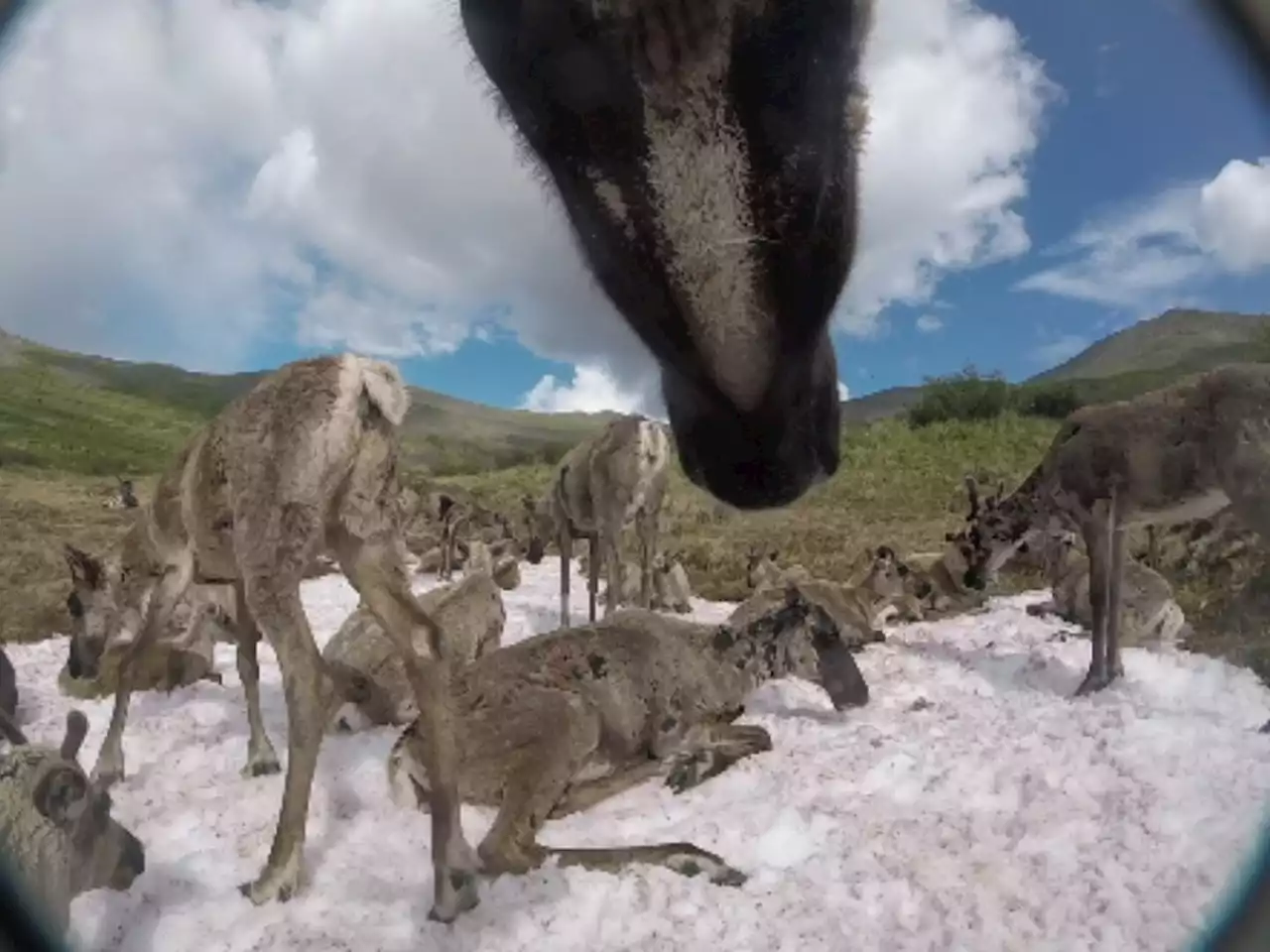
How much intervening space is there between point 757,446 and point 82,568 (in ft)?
8.31

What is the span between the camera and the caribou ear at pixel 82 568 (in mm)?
3131

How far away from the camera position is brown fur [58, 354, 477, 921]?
171cm

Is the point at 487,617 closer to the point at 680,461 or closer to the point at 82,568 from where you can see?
the point at 82,568

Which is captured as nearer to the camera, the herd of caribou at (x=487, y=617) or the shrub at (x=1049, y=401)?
the herd of caribou at (x=487, y=617)

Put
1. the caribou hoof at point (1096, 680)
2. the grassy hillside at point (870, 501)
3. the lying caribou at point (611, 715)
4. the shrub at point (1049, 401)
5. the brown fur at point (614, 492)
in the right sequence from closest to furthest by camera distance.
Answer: the lying caribou at point (611, 715), the caribou hoof at point (1096, 680), the shrub at point (1049, 401), the grassy hillside at point (870, 501), the brown fur at point (614, 492)

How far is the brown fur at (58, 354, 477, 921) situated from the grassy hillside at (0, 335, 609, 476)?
475 mm

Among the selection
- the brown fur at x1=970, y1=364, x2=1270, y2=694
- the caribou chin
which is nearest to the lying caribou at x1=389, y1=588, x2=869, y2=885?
the brown fur at x1=970, y1=364, x2=1270, y2=694

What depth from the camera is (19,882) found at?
4.65ft

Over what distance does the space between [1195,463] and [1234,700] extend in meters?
0.62

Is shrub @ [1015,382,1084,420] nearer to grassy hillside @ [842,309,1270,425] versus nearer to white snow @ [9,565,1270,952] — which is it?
grassy hillside @ [842,309,1270,425]

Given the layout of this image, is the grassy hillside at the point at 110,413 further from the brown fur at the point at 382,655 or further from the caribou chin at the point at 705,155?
the caribou chin at the point at 705,155

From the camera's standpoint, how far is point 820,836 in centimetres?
196

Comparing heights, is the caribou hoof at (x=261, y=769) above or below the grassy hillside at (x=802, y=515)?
below

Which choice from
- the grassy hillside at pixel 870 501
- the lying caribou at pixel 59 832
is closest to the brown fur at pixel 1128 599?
the grassy hillside at pixel 870 501
